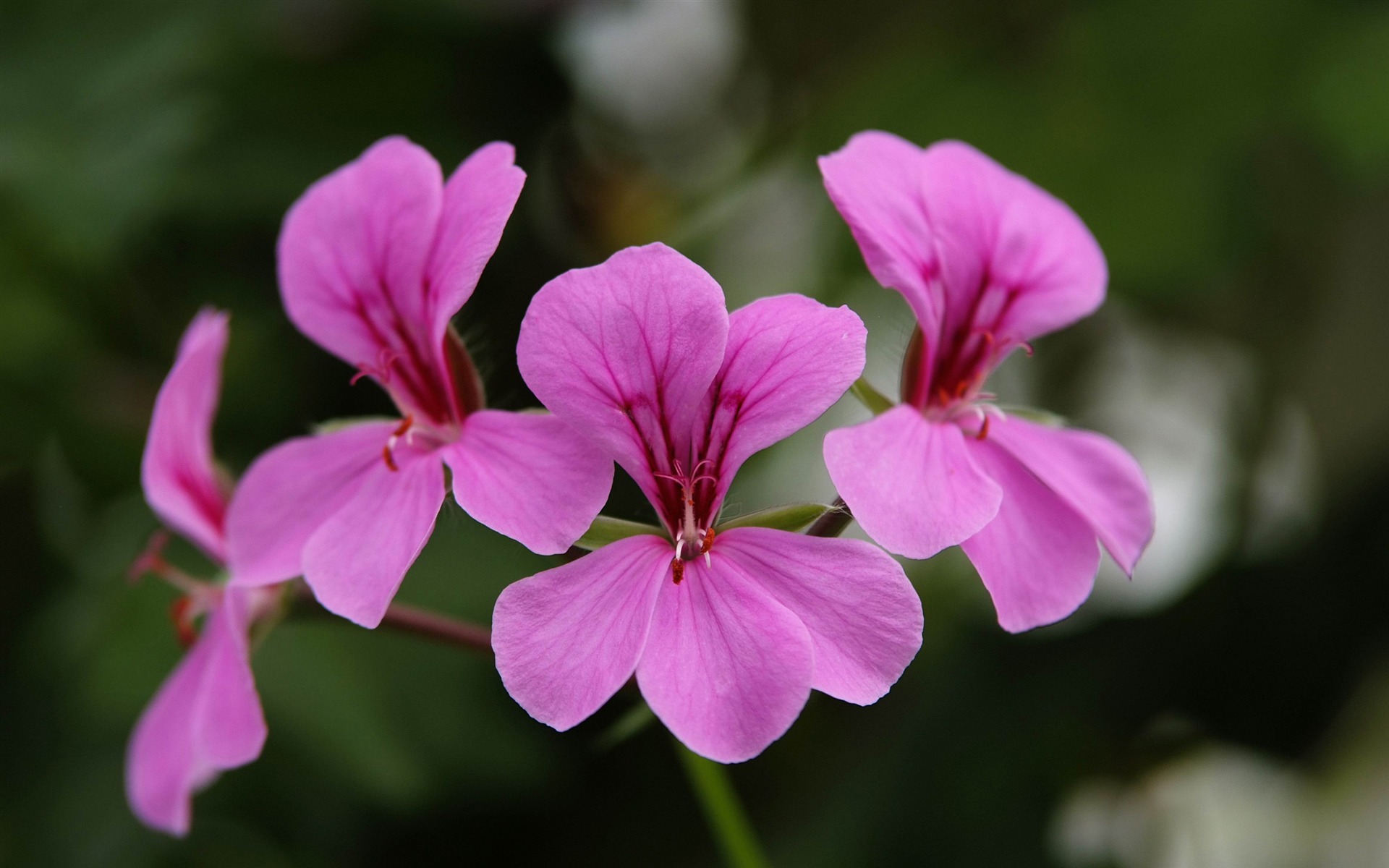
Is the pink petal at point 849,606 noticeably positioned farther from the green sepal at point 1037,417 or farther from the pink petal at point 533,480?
the green sepal at point 1037,417

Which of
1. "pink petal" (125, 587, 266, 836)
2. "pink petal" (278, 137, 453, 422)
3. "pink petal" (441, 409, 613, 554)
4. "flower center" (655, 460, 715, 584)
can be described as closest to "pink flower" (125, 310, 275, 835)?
"pink petal" (125, 587, 266, 836)

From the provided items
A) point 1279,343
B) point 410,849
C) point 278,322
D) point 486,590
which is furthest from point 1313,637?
point 278,322

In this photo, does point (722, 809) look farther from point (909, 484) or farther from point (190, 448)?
point (190, 448)

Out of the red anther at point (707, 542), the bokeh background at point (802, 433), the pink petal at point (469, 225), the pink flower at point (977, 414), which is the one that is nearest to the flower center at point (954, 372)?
the pink flower at point (977, 414)

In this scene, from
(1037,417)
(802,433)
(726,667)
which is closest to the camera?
(726,667)

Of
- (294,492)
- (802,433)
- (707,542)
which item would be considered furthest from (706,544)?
(802,433)

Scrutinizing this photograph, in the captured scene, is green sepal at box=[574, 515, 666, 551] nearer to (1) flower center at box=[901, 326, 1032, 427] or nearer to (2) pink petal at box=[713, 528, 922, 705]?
(2) pink petal at box=[713, 528, 922, 705]
